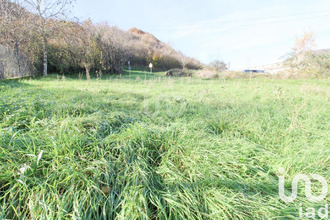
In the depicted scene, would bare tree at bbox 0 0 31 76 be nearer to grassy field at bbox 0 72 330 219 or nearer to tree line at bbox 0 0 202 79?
tree line at bbox 0 0 202 79

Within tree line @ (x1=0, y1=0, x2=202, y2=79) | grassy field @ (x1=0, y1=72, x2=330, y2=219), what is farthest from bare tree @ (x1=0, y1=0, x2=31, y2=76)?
grassy field @ (x1=0, y1=72, x2=330, y2=219)

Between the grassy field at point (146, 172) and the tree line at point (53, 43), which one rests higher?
the tree line at point (53, 43)

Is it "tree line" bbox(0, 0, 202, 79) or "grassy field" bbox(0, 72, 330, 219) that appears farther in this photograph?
"tree line" bbox(0, 0, 202, 79)

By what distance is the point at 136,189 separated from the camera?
1082 mm

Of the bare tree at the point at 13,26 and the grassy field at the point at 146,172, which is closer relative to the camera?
the grassy field at the point at 146,172

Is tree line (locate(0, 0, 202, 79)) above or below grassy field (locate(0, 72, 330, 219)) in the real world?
above

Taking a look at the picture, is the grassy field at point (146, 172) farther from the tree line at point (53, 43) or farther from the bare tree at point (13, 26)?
the bare tree at point (13, 26)

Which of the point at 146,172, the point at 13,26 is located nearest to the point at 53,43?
the point at 13,26

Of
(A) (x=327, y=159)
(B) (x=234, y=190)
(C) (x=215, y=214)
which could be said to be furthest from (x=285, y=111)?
(C) (x=215, y=214)

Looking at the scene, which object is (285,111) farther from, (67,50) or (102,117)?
(67,50)

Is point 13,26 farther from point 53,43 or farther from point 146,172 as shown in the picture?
point 146,172

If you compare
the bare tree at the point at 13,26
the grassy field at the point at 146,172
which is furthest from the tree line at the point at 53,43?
the grassy field at the point at 146,172

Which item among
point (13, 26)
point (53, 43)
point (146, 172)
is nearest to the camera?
point (146, 172)

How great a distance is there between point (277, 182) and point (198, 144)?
76 cm
